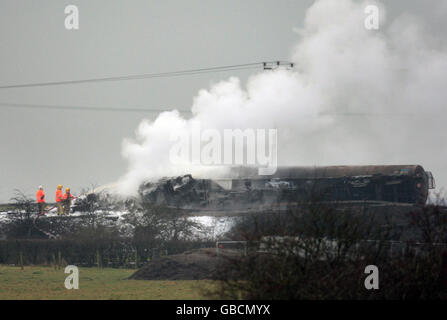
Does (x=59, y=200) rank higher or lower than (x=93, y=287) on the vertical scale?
higher

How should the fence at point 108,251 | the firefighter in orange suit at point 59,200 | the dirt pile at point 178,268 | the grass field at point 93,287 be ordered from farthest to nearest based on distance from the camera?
the firefighter in orange suit at point 59,200, the fence at point 108,251, the dirt pile at point 178,268, the grass field at point 93,287

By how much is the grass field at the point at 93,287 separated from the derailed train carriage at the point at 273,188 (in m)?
13.0

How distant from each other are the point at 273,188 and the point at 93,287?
80.9 feet

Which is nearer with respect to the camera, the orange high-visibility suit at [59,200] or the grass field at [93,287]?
the grass field at [93,287]

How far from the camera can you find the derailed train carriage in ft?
165

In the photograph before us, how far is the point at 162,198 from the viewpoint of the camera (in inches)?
1971

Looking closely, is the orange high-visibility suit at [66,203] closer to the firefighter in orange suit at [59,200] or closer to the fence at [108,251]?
the firefighter in orange suit at [59,200]

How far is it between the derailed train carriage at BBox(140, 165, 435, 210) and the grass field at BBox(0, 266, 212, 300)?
1300cm

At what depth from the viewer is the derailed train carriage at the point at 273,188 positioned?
165ft

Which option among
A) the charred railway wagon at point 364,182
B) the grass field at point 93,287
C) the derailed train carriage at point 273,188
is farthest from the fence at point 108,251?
the charred railway wagon at point 364,182

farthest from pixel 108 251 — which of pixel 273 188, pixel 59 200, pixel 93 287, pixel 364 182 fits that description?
pixel 364 182

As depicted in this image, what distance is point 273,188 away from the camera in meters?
50.9

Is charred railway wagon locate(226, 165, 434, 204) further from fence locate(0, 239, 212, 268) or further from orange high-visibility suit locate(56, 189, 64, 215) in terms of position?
orange high-visibility suit locate(56, 189, 64, 215)

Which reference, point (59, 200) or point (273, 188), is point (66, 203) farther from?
point (273, 188)
